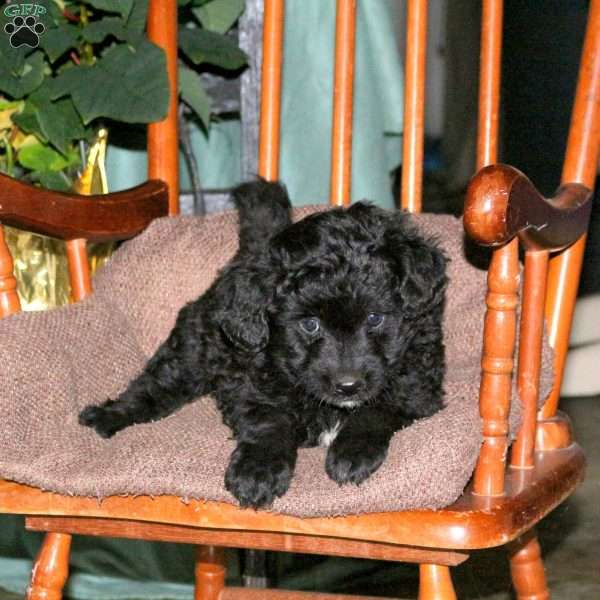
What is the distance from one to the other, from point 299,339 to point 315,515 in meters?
0.36

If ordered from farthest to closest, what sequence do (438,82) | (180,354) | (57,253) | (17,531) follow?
1. (438,82)
2. (17,531)
3. (57,253)
4. (180,354)

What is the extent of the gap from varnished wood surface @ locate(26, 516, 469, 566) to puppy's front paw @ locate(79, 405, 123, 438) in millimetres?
181

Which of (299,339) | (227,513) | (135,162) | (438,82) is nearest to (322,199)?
(135,162)

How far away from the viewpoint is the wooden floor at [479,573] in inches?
113

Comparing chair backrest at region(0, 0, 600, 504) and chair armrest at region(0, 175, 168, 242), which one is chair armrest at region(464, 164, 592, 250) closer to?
chair backrest at region(0, 0, 600, 504)

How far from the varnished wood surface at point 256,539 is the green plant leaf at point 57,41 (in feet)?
3.61

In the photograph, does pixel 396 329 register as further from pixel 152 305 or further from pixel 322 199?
pixel 322 199

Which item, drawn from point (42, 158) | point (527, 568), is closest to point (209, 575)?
point (527, 568)

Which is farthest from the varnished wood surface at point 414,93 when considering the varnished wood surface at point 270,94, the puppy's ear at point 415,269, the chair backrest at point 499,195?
the puppy's ear at point 415,269

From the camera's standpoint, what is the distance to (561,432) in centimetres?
193

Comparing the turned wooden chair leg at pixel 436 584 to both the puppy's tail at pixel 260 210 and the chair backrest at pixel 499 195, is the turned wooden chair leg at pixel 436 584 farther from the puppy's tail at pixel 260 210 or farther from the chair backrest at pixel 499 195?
the puppy's tail at pixel 260 210

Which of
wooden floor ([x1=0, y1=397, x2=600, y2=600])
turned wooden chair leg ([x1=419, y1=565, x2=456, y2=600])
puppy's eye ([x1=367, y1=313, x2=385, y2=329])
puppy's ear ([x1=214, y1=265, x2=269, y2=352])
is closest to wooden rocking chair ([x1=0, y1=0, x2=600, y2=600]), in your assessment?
turned wooden chair leg ([x1=419, y1=565, x2=456, y2=600])

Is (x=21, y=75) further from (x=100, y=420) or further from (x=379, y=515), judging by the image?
(x=379, y=515)

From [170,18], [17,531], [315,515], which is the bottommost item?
[17,531]
